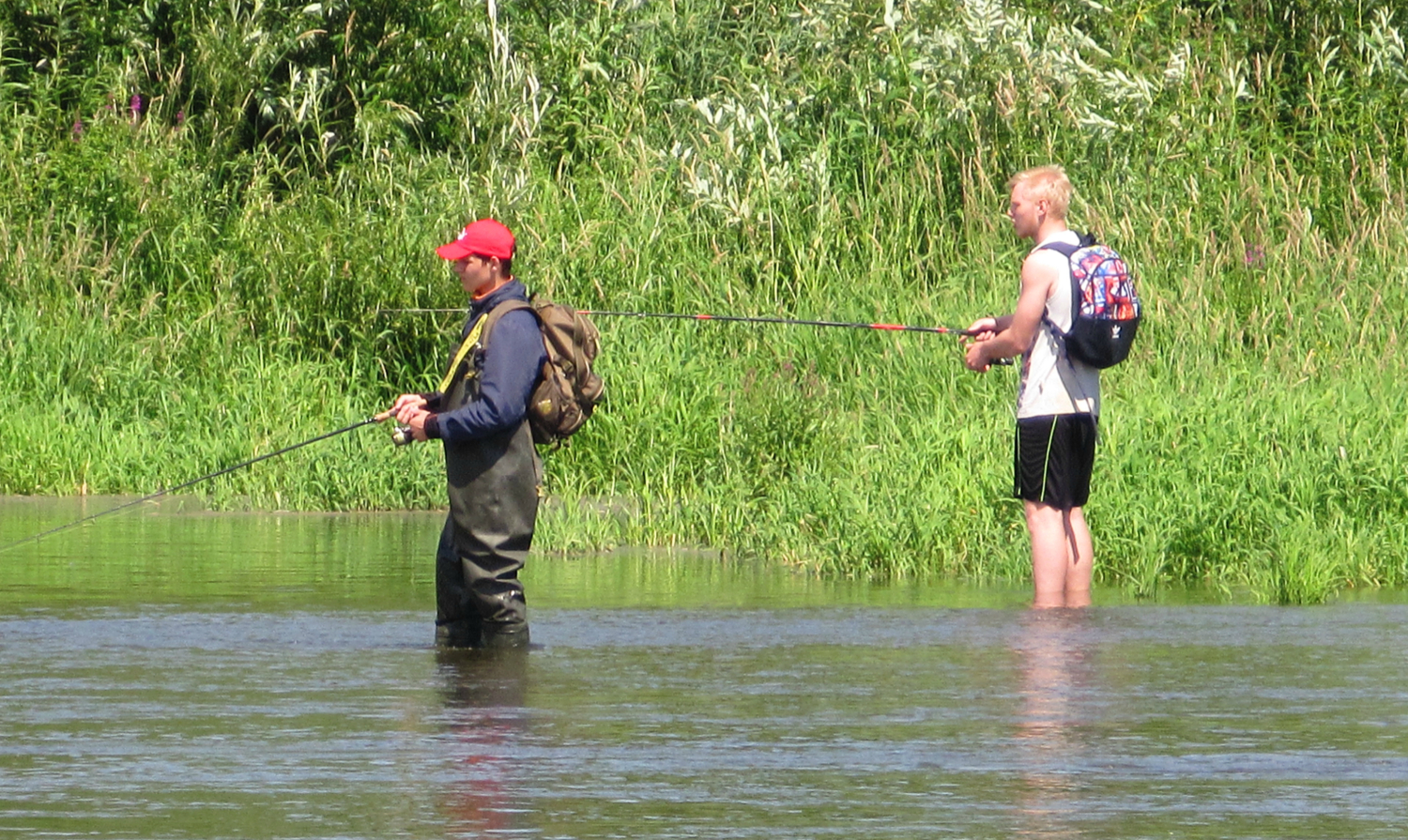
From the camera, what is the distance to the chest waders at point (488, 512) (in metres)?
7.59

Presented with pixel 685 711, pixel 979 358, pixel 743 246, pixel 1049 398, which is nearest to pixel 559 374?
pixel 685 711

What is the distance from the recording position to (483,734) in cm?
629

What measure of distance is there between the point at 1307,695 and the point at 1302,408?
13.4ft

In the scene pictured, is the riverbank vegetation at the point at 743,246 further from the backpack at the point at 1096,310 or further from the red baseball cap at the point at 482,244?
the red baseball cap at the point at 482,244

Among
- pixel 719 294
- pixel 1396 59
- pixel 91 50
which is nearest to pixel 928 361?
pixel 719 294

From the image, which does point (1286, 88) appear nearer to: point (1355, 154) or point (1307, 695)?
point (1355, 154)

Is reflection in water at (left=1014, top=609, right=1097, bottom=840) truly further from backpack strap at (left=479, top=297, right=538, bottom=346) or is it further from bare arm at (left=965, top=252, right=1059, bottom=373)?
backpack strap at (left=479, top=297, right=538, bottom=346)

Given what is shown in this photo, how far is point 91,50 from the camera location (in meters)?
17.3

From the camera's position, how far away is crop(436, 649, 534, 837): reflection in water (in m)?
5.29

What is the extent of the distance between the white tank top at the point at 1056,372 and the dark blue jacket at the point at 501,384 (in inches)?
76.5

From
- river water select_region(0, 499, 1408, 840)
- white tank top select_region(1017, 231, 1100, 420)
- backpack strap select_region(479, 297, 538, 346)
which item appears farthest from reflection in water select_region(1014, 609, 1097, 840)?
backpack strap select_region(479, 297, 538, 346)

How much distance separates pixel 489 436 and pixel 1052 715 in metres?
2.05

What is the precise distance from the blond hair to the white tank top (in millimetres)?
99

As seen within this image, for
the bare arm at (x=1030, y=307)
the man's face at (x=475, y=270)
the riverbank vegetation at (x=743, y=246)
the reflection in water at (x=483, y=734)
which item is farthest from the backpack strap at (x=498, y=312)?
the riverbank vegetation at (x=743, y=246)
